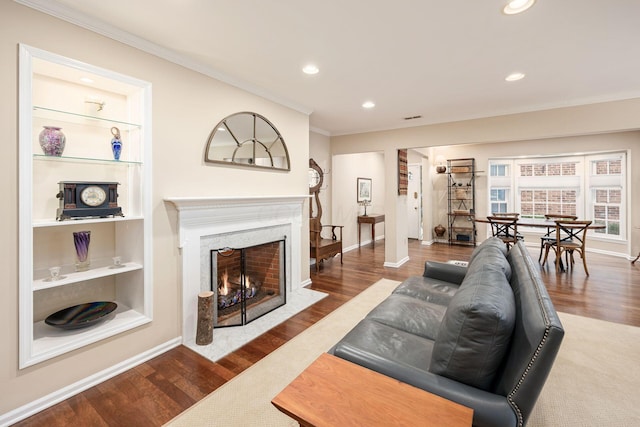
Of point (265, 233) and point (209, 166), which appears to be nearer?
point (209, 166)

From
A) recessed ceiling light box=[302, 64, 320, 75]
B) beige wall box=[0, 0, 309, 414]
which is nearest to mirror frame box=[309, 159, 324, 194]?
beige wall box=[0, 0, 309, 414]

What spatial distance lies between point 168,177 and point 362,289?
2799 millimetres

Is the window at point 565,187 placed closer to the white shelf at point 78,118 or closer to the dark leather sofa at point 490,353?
the dark leather sofa at point 490,353

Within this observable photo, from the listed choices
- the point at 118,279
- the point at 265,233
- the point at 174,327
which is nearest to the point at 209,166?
the point at 265,233

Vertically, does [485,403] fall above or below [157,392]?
above

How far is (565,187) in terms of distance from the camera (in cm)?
672

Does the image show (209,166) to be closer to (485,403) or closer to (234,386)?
(234,386)

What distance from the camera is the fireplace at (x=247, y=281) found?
9.68 feet

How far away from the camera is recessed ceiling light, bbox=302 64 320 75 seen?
276 centimetres

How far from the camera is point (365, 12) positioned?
76.5 inches

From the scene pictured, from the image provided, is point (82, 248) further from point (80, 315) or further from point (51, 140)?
point (51, 140)

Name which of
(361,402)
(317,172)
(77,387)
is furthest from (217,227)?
(317,172)

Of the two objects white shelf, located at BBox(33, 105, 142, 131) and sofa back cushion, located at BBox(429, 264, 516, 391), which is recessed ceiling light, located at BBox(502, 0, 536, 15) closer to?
sofa back cushion, located at BBox(429, 264, 516, 391)

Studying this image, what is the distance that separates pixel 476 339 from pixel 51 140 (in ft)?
8.87
